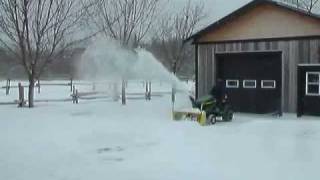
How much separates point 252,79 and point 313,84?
3.45 meters

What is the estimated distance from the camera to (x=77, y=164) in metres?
12.5

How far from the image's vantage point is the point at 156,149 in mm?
14664

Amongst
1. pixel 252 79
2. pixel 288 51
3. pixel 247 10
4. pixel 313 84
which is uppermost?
pixel 247 10

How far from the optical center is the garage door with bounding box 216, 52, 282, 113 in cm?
2622

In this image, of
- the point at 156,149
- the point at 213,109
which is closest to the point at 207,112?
the point at 213,109

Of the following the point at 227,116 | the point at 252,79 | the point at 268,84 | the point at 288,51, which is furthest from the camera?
the point at 252,79

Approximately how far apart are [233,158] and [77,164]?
11.7 feet

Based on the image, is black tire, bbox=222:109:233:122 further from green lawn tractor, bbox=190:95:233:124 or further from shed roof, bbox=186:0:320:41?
shed roof, bbox=186:0:320:41

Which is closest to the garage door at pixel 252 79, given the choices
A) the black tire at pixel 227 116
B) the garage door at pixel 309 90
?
the garage door at pixel 309 90

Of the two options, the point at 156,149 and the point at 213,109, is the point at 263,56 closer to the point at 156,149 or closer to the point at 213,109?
the point at 213,109

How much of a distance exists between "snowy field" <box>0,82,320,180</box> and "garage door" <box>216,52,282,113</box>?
3.22m

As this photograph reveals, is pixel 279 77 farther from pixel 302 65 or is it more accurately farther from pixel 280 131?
pixel 280 131

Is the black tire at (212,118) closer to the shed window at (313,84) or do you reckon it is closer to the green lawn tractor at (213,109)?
the green lawn tractor at (213,109)

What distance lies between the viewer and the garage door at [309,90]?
24547 millimetres
